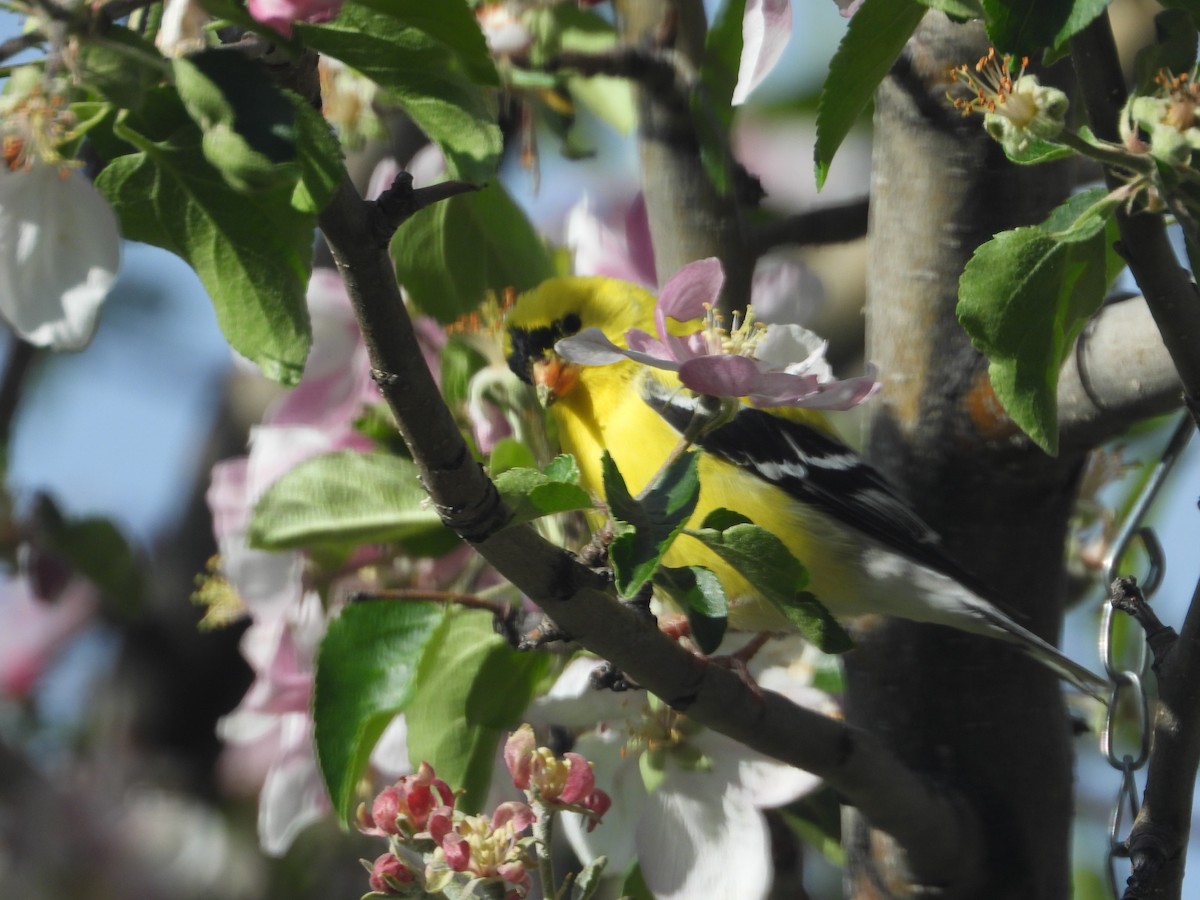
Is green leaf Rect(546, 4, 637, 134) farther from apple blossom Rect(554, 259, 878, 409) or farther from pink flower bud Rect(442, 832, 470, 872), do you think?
pink flower bud Rect(442, 832, 470, 872)

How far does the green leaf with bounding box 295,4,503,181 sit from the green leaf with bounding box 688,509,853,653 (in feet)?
0.73

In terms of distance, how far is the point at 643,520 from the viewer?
0.67 m

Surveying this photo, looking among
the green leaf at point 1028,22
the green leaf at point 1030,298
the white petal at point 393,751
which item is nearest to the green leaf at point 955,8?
the green leaf at point 1028,22

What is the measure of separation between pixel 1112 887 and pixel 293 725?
745 mm

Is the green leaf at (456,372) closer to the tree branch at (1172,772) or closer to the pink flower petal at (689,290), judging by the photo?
the pink flower petal at (689,290)

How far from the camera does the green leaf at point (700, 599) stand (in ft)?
2.38

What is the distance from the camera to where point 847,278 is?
7.38ft

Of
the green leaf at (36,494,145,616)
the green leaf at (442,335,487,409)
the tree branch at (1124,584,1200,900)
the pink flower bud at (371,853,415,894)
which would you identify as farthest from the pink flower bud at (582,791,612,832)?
the green leaf at (36,494,145,616)

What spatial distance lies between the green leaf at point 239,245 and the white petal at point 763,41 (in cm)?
29

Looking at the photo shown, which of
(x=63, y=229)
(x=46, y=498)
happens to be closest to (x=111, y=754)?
(x=46, y=498)

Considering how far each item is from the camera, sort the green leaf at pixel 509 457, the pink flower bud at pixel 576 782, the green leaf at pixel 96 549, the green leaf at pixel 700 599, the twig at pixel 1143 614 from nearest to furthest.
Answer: the green leaf at pixel 700 599 < the pink flower bud at pixel 576 782 < the twig at pixel 1143 614 < the green leaf at pixel 509 457 < the green leaf at pixel 96 549

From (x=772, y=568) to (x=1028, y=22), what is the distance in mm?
296

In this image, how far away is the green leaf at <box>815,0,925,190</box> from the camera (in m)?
0.72

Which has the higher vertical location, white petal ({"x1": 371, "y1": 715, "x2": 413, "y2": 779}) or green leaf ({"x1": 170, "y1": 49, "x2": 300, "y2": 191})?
green leaf ({"x1": 170, "y1": 49, "x2": 300, "y2": 191})
